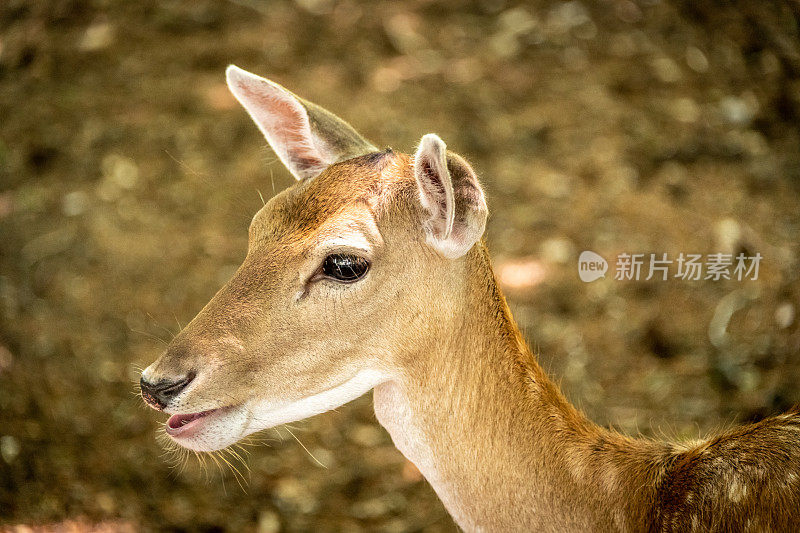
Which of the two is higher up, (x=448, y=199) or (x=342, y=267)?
(x=448, y=199)

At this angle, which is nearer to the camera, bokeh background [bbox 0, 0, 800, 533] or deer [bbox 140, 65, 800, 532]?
deer [bbox 140, 65, 800, 532]

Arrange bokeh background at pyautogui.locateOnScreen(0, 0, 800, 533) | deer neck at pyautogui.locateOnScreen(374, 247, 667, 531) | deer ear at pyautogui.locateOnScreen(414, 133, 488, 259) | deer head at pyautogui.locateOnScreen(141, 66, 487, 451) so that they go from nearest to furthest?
deer ear at pyautogui.locateOnScreen(414, 133, 488, 259)
deer head at pyautogui.locateOnScreen(141, 66, 487, 451)
deer neck at pyautogui.locateOnScreen(374, 247, 667, 531)
bokeh background at pyautogui.locateOnScreen(0, 0, 800, 533)

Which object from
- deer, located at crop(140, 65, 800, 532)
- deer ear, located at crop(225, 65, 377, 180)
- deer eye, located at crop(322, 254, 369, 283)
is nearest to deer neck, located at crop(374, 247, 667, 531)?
deer, located at crop(140, 65, 800, 532)

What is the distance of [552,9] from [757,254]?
6.62 ft

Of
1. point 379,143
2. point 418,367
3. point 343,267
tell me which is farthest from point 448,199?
point 379,143

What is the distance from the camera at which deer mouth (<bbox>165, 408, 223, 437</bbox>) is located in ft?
6.58

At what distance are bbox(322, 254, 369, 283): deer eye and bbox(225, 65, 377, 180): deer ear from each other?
1.23 ft

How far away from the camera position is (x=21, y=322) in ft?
13.7

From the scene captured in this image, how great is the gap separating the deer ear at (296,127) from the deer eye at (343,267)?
37 centimetres

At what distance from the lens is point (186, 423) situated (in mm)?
2016

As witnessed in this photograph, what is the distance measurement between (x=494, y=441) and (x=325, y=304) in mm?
616

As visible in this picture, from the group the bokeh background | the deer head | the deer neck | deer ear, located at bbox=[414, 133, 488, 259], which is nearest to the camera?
deer ear, located at bbox=[414, 133, 488, 259]

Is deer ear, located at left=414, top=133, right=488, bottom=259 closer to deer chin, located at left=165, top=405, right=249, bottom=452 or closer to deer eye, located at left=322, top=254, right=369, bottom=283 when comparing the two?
deer eye, located at left=322, top=254, right=369, bottom=283

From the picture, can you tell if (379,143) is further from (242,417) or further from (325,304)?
(242,417)
